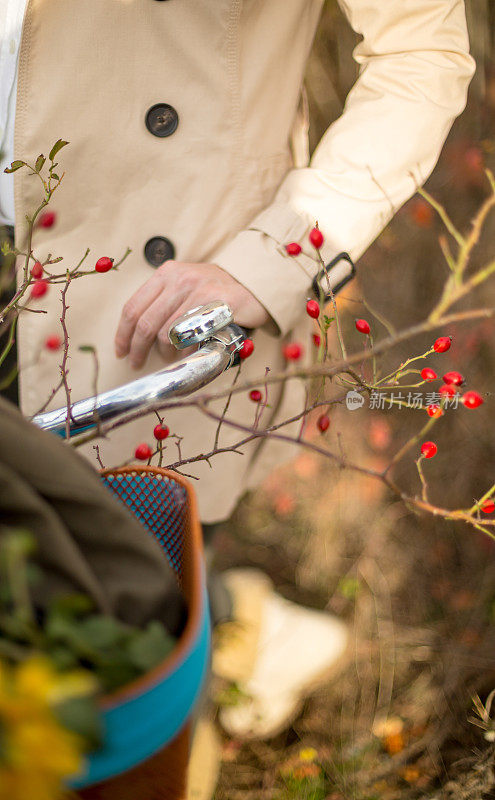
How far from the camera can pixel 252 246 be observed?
892 millimetres

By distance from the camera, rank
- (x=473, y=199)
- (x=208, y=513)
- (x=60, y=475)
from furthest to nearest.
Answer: (x=473, y=199) → (x=208, y=513) → (x=60, y=475)

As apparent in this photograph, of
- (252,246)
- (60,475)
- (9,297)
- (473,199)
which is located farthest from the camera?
(473,199)

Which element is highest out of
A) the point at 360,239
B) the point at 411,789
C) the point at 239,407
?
the point at 360,239

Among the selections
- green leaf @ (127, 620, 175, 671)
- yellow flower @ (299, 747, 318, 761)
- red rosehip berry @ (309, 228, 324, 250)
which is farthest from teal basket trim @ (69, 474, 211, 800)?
yellow flower @ (299, 747, 318, 761)

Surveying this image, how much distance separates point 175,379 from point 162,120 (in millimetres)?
549

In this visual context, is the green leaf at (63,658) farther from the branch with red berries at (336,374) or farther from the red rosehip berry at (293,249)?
the red rosehip berry at (293,249)

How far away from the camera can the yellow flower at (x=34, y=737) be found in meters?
0.24

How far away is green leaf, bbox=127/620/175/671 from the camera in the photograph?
29 cm

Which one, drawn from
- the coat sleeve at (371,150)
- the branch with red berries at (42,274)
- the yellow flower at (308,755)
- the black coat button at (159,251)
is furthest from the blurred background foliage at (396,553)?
the branch with red berries at (42,274)

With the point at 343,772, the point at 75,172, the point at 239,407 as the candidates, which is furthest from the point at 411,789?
the point at 75,172

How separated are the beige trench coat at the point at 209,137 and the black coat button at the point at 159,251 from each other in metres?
0.01

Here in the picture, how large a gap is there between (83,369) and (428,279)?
158 cm

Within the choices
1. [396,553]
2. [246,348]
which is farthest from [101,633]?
[396,553]

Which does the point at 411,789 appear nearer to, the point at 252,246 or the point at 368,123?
the point at 252,246
